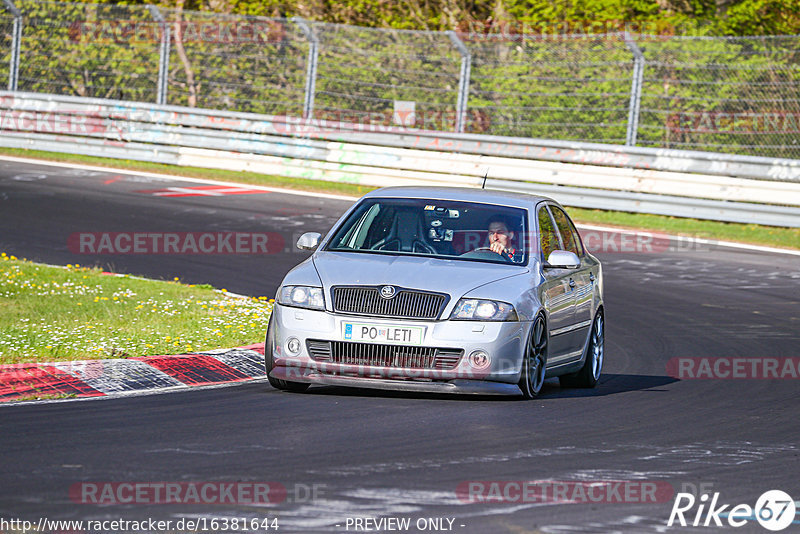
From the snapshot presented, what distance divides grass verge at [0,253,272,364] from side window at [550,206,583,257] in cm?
259

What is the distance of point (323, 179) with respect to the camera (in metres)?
25.0

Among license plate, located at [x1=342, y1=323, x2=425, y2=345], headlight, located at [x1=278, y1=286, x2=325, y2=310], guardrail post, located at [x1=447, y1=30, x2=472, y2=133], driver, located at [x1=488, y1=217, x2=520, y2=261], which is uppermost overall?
guardrail post, located at [x1=447, y1=30, x2=472, y2=133]

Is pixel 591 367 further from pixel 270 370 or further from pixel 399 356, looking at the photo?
pixel 270 370

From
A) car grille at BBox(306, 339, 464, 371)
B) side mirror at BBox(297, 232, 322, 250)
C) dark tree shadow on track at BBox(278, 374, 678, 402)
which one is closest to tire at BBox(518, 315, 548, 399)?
dark tree shadow on track at BBox(278, 374, 678, 402)

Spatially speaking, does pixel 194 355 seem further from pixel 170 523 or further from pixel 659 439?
pixel 170 523

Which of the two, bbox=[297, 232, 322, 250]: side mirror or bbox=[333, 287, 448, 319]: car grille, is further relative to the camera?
bbox=[297, 232, 322, 250]: side mirror

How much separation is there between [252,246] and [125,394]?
8.80 metres

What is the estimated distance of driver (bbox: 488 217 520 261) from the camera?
9.78 metres

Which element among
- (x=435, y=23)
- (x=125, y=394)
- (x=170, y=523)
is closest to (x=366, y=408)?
(x=125, y=394)

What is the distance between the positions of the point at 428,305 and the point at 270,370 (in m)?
1.17

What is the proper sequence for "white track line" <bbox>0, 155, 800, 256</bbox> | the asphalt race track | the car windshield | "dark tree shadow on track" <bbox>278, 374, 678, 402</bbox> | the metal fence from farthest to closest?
the metal fence → "white track line" <bbox>0, 155, 800, 256</bbox> → the car windshield → "dark tree shadow on track" <bbox>278, 374, 678, 402</bbox> → the asphalt race track

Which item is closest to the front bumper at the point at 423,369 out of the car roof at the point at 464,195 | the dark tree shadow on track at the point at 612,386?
the dark tree shadow on track at the point at 612,386

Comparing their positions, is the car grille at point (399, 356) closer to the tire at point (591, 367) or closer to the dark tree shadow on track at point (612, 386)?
the dark tree shadow on track at point (612, 386)

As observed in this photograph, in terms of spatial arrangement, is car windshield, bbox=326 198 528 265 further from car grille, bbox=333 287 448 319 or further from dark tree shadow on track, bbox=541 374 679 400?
dark tree shadow on track, bbox=541 374 679 400
